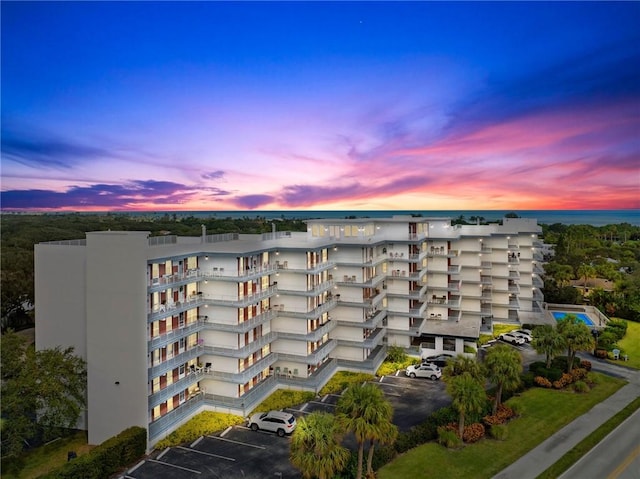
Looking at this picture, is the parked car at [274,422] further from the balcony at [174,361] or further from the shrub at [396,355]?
the shrub at [396,355]

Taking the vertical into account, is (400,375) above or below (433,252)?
below

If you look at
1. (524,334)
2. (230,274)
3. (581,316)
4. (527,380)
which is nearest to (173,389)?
(230,274)

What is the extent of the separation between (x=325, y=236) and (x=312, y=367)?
17.7 metres

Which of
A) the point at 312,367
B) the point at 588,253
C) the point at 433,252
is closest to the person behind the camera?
the point at 312,367

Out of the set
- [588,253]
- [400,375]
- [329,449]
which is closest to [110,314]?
[329,449]

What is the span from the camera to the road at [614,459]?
26.3 metres

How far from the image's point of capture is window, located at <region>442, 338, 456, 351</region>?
49.4 metres

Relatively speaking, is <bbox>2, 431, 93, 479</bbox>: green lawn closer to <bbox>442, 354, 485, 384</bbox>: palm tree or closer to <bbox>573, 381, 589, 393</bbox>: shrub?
<bbox>442, 354, 485, 384</bbox>: palm tree

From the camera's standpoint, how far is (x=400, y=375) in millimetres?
43312

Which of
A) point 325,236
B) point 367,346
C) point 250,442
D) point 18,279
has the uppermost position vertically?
point 325,236

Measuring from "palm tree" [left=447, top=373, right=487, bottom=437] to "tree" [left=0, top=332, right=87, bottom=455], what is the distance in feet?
87.4

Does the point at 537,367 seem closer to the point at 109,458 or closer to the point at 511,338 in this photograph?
the point at 511,338

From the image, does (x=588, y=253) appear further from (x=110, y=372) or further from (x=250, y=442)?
(x=110, y=372)

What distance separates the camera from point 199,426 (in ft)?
106
